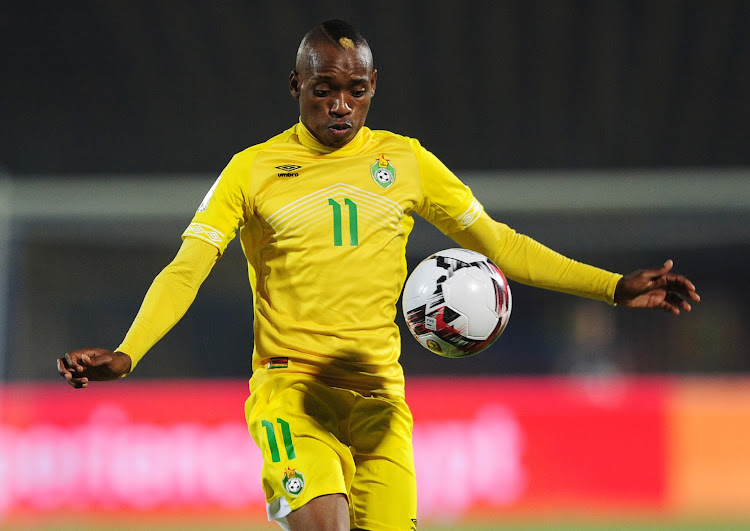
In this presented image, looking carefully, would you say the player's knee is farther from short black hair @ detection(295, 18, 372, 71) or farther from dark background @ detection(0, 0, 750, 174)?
dark background @ detection(0, 0, 750, 174)

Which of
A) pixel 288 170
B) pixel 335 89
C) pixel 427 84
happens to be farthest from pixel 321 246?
pixel 427 84

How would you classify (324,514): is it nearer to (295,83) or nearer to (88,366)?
(88,366)

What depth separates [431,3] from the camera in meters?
11.3

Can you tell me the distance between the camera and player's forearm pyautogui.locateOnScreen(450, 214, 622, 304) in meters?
3.56

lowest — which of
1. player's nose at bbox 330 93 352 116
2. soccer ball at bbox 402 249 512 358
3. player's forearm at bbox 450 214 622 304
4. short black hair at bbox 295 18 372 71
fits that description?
soccer ball at bbox 402 249 512 358

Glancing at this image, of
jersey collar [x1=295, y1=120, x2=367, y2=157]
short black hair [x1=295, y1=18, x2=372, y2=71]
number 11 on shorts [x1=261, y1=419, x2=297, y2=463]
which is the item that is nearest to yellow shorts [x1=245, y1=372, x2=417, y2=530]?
number 11 on shorts [x1=261, y1=419, x2=297, y2=463]

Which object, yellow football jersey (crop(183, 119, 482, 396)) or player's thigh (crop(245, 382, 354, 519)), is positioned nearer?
player's thigh (crop(245, 382, 354, 519))

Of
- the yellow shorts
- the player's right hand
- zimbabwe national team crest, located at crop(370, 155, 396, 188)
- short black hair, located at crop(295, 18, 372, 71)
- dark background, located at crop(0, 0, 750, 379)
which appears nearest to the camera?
the player's right hand

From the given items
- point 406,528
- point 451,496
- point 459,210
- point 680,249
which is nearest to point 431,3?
point 680,249

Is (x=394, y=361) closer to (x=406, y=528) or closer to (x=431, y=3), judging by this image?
(x=406, y=528)

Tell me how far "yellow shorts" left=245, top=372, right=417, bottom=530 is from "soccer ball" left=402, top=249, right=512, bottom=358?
307 millimetres

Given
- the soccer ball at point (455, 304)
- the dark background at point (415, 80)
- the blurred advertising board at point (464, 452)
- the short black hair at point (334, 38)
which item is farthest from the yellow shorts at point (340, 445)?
the dark background at point (415, 80)

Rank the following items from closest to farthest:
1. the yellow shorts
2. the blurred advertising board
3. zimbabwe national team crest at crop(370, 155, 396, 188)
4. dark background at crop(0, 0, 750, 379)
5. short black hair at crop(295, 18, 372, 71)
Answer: the yellow shorts
short black hair at crop(295, 18, 372, 71)
zimbabwe national team crest at crop(370, 155, 396, 188)
the blurred advertising board
dark background at crop(0, 0, 750, 379)

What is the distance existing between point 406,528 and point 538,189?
634 cm
